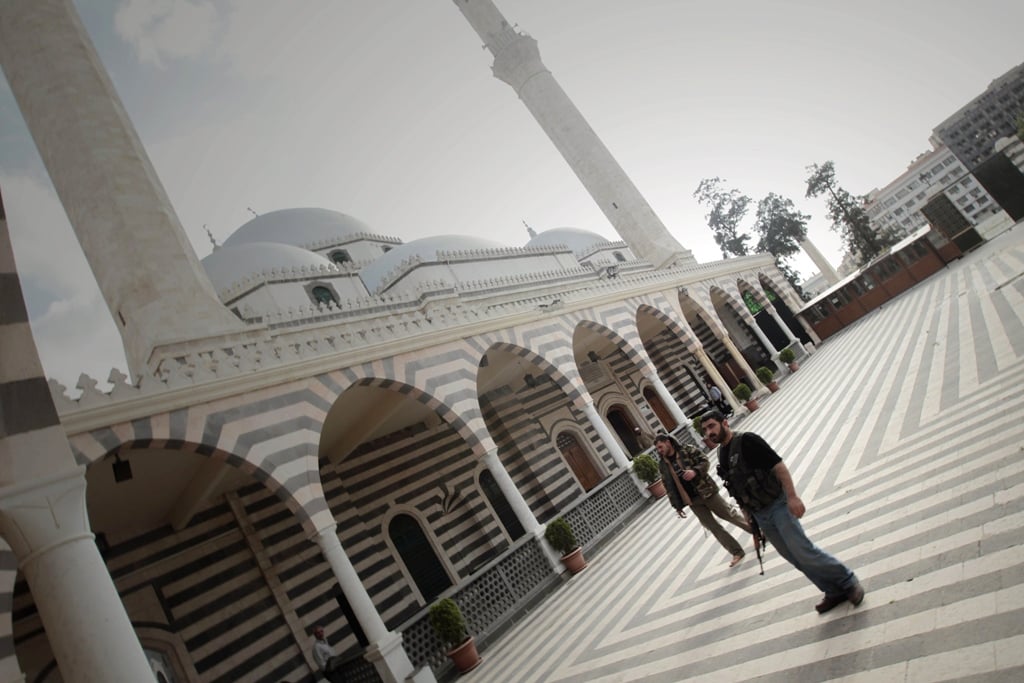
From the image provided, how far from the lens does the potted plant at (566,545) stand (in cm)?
972

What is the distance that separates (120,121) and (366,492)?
11002mm

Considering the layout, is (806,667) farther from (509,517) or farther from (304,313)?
(304,313)

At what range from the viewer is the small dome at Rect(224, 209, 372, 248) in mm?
25828

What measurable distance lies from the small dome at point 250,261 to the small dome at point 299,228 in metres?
5.25

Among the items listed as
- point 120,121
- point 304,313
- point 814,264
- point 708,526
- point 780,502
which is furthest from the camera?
point 814,264

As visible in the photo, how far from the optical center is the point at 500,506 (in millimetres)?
13852

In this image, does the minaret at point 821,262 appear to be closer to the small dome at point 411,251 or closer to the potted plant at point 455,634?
the small dome at point 411,251

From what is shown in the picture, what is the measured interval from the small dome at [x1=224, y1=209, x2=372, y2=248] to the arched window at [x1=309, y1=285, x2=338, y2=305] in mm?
7306

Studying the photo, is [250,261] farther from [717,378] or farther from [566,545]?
[717,378]

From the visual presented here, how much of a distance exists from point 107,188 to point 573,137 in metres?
24.4

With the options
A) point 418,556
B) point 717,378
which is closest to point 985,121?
point 717,378

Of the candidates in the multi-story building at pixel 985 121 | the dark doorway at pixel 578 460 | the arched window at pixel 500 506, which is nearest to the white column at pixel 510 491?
the arched window at pixel 500 506

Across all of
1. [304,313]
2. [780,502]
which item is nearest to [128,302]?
[304,313]

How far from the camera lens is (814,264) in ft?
135
